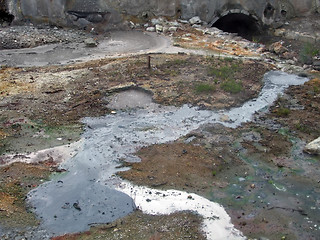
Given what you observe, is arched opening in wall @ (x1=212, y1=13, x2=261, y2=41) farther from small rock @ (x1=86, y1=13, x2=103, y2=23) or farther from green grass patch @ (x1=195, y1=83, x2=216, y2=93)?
green grass patch @ (x1=195, y1=83, x2=216, y2=93)

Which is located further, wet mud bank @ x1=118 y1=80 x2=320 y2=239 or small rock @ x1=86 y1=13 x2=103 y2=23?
small rock @ x1=86 y1=13 x2=103 y2=23

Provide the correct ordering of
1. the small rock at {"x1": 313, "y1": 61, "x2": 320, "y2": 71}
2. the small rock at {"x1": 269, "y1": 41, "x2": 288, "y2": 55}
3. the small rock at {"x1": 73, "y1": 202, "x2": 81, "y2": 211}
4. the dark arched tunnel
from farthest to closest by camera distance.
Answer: the dark arched tunnel
the small rock at {"x1": 269, "y1": 41, "x2": 288, "y2": 55}
the small rock at {"x1": 313, "y1": 61, "x2": 320, "y2": 71}
the small rock at {"x1": 73, "y1": 202, "x2": 81, "y2": 211}

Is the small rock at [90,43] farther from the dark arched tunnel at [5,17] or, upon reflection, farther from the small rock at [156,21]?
the dark arched tunnel at [5,17]

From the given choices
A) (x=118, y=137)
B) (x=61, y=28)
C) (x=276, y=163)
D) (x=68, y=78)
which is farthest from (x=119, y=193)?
(x=61, y=28)

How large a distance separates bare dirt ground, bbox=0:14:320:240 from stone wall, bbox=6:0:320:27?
19.5 ft

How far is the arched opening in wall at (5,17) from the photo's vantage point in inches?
888

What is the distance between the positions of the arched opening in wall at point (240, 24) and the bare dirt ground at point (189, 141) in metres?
7.63

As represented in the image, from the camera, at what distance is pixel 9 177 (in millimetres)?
10328

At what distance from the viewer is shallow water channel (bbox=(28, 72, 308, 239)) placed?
9.05 m

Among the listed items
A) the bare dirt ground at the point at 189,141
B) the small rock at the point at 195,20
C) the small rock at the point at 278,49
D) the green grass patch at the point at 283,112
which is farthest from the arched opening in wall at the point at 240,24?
the green grass patch at the point at 283,112

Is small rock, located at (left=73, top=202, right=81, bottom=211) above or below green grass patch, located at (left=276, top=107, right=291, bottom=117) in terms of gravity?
below

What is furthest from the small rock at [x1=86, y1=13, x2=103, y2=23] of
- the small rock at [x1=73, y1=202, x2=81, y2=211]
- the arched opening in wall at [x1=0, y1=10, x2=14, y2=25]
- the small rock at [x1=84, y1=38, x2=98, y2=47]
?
the small rock at [x1=73, y1=202, x2=81, y2=211]

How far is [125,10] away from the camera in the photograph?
2289cm

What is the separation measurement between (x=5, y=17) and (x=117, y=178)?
16.6 metres
